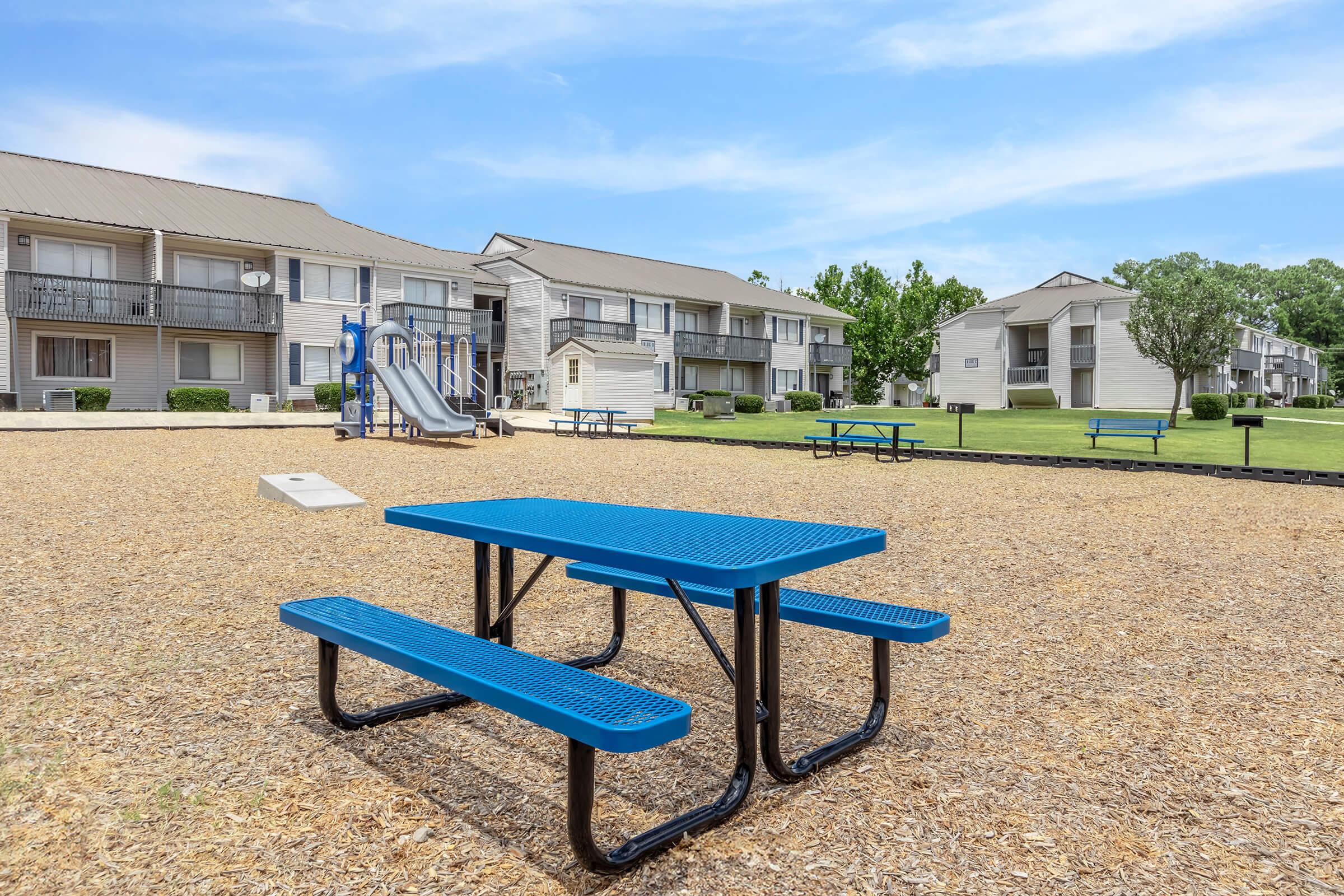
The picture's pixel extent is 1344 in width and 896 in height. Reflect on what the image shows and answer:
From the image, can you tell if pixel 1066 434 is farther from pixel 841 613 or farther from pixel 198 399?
pixel 198 399

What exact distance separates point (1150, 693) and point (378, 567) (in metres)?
5.32

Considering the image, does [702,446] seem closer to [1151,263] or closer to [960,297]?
[960,297]

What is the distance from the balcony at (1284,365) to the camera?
230 ft

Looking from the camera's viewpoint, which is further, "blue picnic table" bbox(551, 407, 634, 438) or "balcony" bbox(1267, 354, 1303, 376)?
"balcony" bbox(1267, 354, 1303, 376)

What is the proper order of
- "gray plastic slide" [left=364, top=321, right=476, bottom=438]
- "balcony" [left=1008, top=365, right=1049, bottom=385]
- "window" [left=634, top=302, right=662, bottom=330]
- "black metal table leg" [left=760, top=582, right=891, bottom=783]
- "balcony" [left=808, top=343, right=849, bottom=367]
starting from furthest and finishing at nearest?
"balcony" [left=808, top=343, right=849, bottom=367] < "balcony" [left=1008, top=365, right=1049, bottom=385] < "window" [left=634, top=302, right=662, bottom=330] < "gray plastic slide" [left=364, top=321, right=476, bottom=438] < "black metal table leg" [left=760, top=582, right=891, bottom=783]

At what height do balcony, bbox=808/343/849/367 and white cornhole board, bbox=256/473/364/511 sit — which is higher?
balcony, bbox=808/343/849/367

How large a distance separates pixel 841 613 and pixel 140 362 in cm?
3088

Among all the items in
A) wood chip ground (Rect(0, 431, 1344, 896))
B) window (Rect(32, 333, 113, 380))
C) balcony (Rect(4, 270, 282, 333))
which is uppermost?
balcony (Rect(4, 270, 282, 333))

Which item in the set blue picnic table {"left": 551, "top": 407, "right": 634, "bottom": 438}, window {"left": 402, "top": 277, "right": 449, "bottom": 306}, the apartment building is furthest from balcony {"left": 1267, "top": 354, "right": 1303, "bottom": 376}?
window {"left": 402, "top": 277, "right": 449, "bottom": 306}

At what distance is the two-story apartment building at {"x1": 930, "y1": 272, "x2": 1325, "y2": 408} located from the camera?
47.6 m

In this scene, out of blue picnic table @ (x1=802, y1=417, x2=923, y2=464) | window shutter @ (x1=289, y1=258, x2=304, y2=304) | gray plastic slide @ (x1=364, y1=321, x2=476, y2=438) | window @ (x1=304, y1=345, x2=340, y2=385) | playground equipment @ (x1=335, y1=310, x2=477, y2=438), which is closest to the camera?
blue picnic table @ (x1=802, y1=417, x2=923, y2=464)

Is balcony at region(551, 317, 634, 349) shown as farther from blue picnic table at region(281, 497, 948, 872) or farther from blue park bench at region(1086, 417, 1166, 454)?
blue picnic table at region(281, 497, 948, 872)

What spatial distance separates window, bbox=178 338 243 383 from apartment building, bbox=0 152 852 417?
0.14 feet

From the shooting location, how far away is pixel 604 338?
3906 cm
